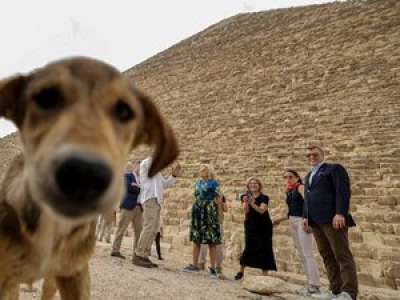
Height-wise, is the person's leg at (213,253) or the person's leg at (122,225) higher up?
the person's leg at (122,225)

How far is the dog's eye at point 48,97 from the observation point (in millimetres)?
1459

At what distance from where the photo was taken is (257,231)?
6336mm

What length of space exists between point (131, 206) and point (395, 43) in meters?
17.4

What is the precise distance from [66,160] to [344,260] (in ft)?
13.6

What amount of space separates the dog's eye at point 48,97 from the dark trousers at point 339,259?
3948 mm

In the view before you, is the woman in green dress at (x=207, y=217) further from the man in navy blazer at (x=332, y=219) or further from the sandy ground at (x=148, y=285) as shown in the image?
the man in navy blazer at (x=332, y=219)

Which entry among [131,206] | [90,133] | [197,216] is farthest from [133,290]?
[90,133]

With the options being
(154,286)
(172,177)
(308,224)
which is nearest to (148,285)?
(154,286)

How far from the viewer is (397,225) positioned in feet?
28.1

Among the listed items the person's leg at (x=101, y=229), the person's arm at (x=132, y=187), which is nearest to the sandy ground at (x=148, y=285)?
the person's arm at (x=132, y=187)

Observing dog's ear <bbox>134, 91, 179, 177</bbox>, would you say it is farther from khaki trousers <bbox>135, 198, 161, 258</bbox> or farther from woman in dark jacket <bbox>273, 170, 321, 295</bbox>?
khaki trousers <bbox>135, 198, 161, 258</bbox>

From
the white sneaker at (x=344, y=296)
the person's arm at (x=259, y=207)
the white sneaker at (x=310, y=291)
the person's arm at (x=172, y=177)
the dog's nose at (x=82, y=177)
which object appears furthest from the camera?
the person's arm at (x=172, y=177)

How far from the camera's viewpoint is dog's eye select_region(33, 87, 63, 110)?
146cm

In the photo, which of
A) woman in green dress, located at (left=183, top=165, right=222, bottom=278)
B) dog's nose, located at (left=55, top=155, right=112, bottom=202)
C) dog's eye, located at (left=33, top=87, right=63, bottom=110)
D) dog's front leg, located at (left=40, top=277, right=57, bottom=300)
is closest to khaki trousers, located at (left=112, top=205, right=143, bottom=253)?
woman in green dress, located at (left=183, top=165, right=222, bottom=278)
